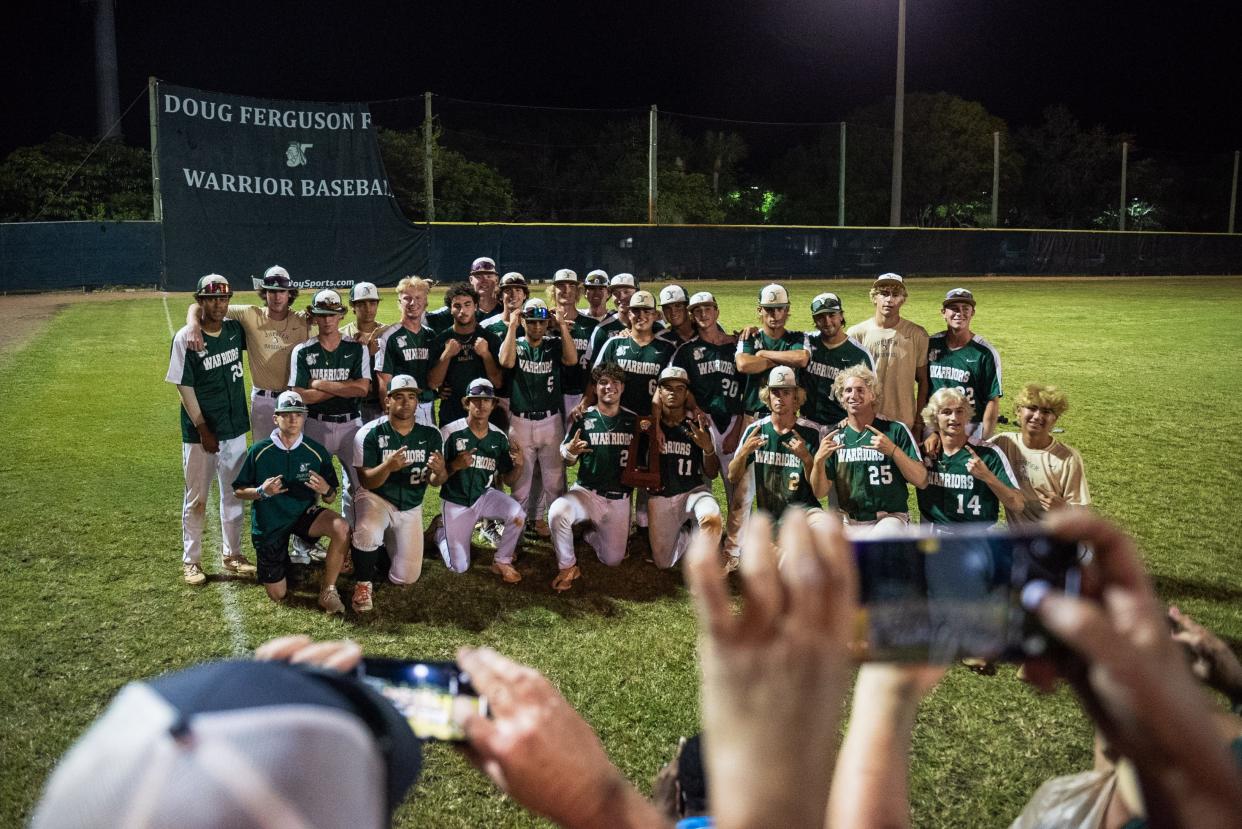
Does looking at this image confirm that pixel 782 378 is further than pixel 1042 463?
Yes

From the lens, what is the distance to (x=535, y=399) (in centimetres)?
809

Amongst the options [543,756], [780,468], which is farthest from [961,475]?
[543,756]

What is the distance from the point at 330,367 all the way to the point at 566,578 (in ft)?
8.34

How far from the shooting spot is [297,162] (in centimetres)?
1053

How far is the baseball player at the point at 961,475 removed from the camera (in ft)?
20.5

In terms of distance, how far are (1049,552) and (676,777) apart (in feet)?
5.43

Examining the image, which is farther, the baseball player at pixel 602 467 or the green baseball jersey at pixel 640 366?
the green baseball jersey at pixel 640 366

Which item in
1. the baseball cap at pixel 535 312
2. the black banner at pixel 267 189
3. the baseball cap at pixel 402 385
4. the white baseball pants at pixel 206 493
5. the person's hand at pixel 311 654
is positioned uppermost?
the black banner at pixel 267 189

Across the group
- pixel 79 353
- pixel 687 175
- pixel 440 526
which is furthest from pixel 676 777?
pixel 687 175

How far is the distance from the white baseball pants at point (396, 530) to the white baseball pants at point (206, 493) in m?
0.89

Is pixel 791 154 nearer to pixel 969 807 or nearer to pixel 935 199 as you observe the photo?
pixel 935 199

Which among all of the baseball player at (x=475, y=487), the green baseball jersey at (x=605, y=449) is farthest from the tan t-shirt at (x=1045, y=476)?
the baseball player at (x=475, y=487)

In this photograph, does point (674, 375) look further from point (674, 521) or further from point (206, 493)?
point (206, 493)

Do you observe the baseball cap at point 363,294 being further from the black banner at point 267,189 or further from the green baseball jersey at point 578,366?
the black banner at point 267,189
